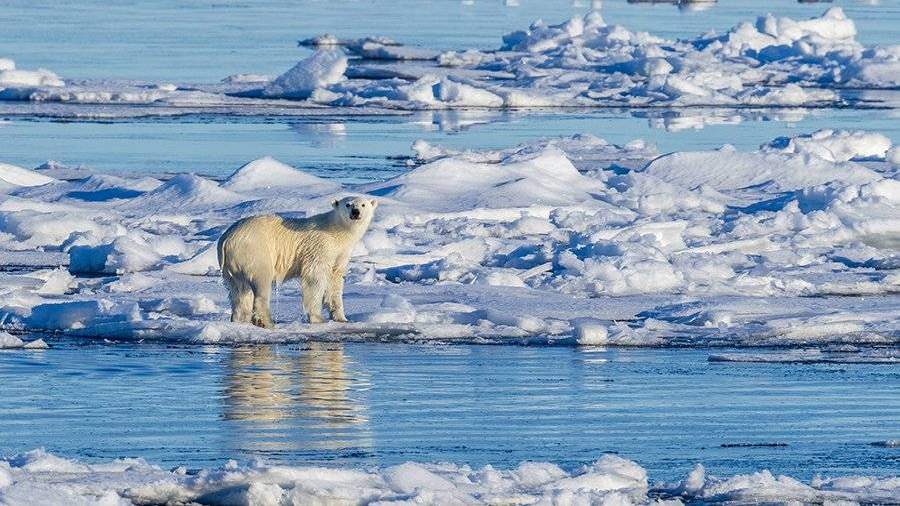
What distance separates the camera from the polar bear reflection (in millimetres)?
6805

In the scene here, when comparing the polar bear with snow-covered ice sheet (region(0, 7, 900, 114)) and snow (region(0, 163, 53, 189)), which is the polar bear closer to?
snow (region(0, 163, 53, 189))

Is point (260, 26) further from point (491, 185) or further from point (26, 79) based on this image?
point (491, 185)

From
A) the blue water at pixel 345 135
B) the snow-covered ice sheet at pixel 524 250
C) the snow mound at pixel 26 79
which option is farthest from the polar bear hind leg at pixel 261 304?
the snow mound at pixel 26 79

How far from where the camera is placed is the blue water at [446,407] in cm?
648

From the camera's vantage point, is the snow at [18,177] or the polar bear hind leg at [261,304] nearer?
the polar bear hind leg at [261,304]

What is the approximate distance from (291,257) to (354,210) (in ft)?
1.51

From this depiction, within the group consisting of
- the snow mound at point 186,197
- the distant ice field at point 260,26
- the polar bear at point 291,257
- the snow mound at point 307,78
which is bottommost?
the distant ice field at point 260,26

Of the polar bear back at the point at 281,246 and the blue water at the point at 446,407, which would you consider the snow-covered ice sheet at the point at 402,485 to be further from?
the polar bear back at the point at 281,246

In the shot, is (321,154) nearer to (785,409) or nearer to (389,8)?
(785,409)

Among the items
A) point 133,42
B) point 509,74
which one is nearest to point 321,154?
point 509,74

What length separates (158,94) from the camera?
82.9 ft

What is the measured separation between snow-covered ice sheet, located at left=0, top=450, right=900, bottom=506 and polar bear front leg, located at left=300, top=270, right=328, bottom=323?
4038mm

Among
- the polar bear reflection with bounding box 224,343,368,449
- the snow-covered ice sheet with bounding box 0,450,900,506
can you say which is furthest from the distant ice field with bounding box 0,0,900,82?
the snow-covered ice sheet with bounding box 0,450,900,506

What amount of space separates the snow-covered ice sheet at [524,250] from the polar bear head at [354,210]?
525mm
